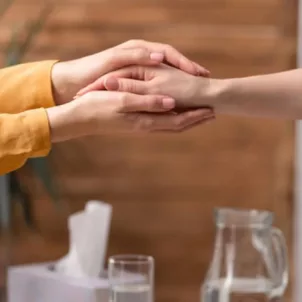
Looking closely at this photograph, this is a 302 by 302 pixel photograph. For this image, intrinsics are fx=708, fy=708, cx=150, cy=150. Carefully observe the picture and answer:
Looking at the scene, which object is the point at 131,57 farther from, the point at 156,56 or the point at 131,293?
the point at 131,293

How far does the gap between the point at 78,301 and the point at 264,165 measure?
0.60 metres

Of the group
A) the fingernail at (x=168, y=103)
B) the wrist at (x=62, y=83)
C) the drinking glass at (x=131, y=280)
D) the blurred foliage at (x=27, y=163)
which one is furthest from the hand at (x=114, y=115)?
the blurred foliage at (x=27, y=163)

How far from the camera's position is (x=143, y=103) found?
105cm

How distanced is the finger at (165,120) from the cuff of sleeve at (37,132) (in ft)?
0.45

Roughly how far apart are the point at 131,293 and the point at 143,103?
1.05 feet

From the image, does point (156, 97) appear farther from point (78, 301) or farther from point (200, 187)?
point (200, 187)

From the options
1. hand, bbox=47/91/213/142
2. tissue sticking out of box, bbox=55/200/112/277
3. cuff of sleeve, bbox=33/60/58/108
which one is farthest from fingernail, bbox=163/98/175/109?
tissue sticking out of box, bbox=55/200/112/277

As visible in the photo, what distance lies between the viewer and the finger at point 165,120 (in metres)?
1.07

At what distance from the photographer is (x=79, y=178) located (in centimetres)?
163

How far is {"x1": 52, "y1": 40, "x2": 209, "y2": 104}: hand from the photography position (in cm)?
111

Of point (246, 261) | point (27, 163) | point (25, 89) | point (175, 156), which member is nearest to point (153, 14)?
point (175, 156)

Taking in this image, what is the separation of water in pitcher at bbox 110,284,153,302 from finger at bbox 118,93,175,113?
11.8 inches

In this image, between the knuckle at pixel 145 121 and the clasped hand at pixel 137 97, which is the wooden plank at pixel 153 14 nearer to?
the clasped hand at pixel 137 97

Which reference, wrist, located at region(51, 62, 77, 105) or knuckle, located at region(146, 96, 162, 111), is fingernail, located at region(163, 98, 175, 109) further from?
wrist, located at region(51, 62, 77, 105)
